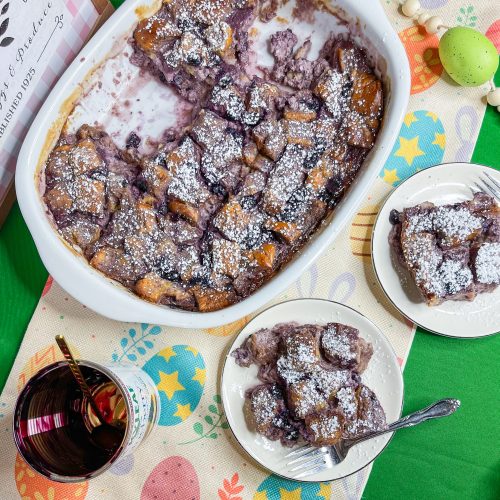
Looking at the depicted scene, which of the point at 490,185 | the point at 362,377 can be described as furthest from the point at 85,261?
the point at 490,185

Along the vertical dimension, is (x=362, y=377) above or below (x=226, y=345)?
below

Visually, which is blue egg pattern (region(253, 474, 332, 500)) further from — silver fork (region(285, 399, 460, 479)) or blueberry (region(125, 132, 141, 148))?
blueberry (region(125, 132, 141, 148))

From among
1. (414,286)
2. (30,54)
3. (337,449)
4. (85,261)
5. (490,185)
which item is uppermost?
(30,54)

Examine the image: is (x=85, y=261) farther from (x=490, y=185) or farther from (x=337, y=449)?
(x=490, y=185)

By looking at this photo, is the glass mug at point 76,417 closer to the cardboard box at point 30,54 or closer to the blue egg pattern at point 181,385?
the blue egg pattern at point 181,385

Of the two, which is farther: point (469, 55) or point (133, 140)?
point (133, 140)

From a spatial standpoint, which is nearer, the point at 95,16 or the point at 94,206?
the point at 94,206

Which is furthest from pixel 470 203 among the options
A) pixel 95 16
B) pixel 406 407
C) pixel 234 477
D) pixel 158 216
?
pixel 95 16

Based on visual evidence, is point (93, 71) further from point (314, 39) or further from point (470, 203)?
point (470, 203)
